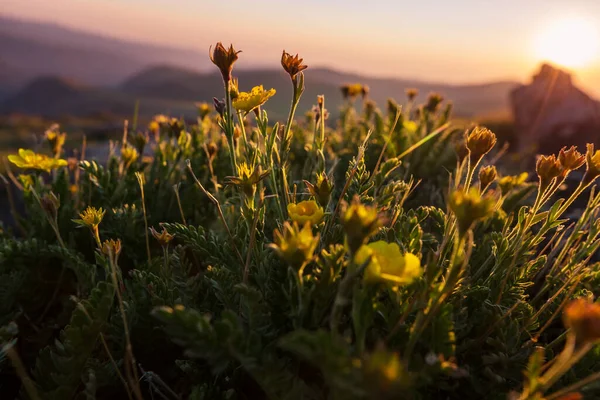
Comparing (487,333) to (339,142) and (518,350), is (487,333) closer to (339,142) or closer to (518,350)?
(518,350)

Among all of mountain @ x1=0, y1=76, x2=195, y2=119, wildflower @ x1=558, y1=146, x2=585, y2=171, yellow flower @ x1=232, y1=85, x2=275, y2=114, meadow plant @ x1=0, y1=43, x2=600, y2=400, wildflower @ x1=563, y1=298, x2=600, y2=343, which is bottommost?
mountain @ x1=0, y1=76, x2=195, y2=119

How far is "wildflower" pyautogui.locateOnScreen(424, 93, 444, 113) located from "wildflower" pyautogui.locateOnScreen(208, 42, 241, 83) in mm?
2099

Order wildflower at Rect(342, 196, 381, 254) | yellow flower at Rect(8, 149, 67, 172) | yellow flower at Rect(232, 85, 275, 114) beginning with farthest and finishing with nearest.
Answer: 1. yellow flower at Rect(8, 149, 67, 172)
2. yellow flower at Rect(232, 85, 275, 114)
3. wildflower at Rect(342, 196, 381, 254)

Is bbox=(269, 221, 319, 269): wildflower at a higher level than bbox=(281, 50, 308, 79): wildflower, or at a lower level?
lower

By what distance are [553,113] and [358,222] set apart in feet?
28.0

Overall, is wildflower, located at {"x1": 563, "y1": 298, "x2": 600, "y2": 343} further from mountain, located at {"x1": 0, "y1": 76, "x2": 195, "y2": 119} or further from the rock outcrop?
mountain, located at {"x1": 0, "y1": 76, "x2": 195, "y2": 119}

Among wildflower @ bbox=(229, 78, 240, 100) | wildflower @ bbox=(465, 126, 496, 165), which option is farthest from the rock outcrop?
wildflower @ bbox=(229, 78, 240, 100)

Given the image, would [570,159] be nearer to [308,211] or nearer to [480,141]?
[480,141]

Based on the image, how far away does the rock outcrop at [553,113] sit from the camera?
7746 millimetres

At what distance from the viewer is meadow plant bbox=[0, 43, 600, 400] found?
102 centimetres

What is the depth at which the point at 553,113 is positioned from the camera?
321 inches

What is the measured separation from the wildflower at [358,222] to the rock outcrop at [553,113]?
7444 mm

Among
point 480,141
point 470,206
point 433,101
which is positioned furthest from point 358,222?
point 433,101

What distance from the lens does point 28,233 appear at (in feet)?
7.80
